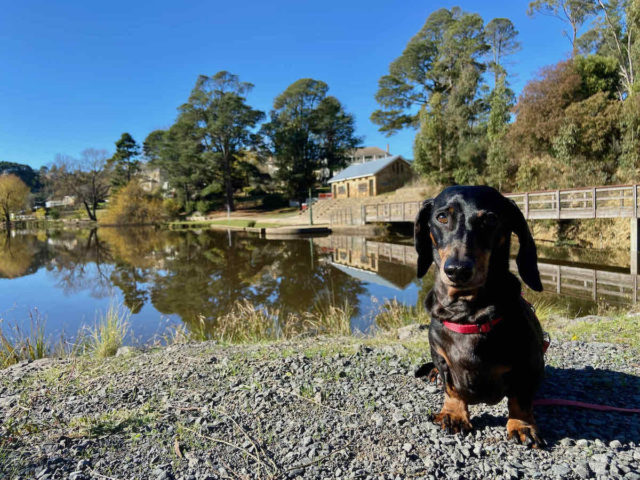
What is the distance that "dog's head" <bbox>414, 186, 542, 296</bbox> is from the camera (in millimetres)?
1476

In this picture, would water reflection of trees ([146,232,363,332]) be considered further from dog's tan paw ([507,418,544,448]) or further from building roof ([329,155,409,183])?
building roof ([329,155,409,183])

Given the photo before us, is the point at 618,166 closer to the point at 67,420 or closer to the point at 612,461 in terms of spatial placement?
the point at 612,461

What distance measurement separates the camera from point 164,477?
70.2 inches

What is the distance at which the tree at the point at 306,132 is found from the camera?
47.1 meters

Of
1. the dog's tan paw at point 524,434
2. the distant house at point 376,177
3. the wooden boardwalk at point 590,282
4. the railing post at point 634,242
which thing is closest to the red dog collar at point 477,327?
the dog's tan paw at point 524,434

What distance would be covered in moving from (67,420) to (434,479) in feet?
7.63

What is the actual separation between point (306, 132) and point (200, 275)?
37.8 metres

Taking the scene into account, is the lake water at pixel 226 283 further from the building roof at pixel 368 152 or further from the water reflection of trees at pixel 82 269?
the building roof at pixel 368 152

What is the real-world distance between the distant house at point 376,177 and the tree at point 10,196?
44.6 m

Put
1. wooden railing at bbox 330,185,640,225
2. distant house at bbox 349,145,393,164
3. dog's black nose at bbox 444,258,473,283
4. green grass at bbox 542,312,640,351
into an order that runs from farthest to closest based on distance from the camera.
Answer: distant house at bbox 349,145,393,164 < wooden railing at bbox 330,185,640,225 < green grass at bbox 542,312,640,351 < dog's black nose at bbox 444,258,473,283

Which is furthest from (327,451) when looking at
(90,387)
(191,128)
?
(191,128)

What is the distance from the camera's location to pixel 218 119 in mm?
44156

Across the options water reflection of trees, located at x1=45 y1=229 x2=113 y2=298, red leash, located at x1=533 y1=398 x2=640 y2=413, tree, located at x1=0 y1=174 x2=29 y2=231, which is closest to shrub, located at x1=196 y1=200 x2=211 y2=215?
water reflection of trees, located at x1=45 y1=229 x2=113 y2=298

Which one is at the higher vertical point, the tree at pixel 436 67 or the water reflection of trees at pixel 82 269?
the tree at pixel 436 67
